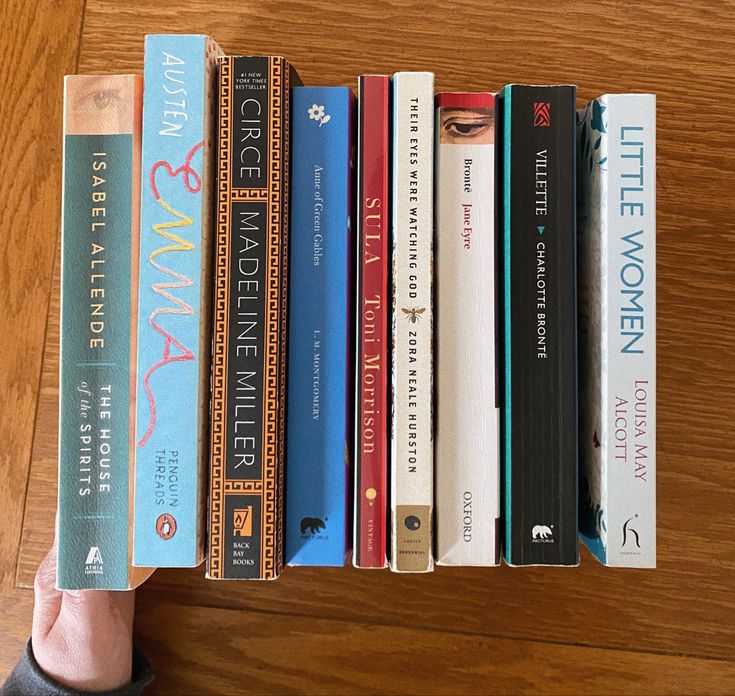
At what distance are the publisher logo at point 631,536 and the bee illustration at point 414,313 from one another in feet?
0.67

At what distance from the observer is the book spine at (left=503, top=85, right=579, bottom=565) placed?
1.48 ft

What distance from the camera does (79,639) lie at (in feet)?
1.84

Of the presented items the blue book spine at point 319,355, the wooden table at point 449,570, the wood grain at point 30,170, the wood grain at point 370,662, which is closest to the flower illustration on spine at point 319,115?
the blue book spine at point 319,355

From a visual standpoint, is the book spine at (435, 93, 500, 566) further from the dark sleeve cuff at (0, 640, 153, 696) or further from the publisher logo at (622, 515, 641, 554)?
the dark sleeve cuff at (0, 640, 153, 696)

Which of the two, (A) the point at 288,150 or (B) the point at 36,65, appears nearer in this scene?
(A) the point at 288,150

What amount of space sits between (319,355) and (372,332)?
1.8 inches

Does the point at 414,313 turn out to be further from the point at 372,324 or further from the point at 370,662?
the point at 370,662

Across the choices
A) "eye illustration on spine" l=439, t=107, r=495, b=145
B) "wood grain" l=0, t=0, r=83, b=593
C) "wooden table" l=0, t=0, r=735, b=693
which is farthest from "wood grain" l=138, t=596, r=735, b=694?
"eye illustration on spine" l=439, t=107, r=495, b=145

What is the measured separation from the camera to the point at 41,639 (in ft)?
1.84

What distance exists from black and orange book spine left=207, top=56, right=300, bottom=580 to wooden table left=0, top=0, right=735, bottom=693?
0.47 feet

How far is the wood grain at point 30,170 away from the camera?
580mm

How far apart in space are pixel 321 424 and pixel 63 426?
0.18 m

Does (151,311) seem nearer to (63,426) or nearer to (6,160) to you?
(63,426)

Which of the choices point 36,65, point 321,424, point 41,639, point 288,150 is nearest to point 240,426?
point 321,424
